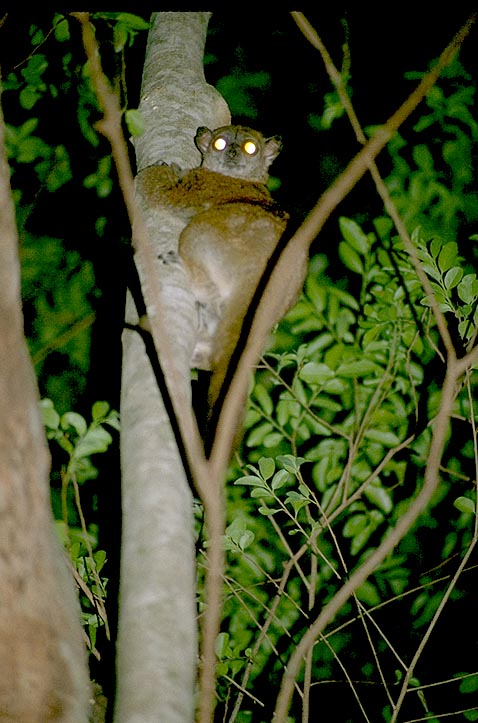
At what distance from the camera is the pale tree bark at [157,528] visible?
3.37ft

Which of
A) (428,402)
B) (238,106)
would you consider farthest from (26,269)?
(238,106)

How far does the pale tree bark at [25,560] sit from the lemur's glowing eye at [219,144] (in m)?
2.33

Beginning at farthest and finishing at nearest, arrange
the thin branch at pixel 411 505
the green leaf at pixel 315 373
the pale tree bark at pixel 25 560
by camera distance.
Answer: the green leaf at pixel 315 373
the thin branch at pixel 411 505
the pale tree bark at pixel 25 560

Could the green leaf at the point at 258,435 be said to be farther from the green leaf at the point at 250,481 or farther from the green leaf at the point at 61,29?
the green leaf at the point at 61,29

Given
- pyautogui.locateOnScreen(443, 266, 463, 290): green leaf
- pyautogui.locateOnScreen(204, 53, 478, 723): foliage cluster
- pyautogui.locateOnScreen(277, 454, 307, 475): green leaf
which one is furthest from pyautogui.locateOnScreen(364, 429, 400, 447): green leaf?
pyautogui.locateOnScreen(443, 266, 463, 290): green leaf

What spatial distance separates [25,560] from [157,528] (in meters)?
0.27

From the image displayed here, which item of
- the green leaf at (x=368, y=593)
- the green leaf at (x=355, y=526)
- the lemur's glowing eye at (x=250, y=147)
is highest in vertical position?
the lemur's glowing eye at (x=250, y=147)

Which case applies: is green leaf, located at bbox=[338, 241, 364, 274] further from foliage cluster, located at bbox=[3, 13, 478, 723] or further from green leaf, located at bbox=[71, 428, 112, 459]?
green leaf, located at bbox=[71, 428, 112, 459]

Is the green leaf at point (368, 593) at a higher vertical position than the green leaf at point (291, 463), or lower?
lower

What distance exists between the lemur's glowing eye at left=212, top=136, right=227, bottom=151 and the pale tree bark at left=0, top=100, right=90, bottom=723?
233 cm

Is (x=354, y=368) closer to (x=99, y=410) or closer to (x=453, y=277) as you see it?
(x=453, y=277)

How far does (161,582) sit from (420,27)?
4.80 metres

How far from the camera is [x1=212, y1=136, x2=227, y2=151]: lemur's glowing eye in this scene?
10.6ft

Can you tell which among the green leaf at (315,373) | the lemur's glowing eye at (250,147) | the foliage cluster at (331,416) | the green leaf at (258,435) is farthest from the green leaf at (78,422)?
the lemur's glowing eye at (250,147)
